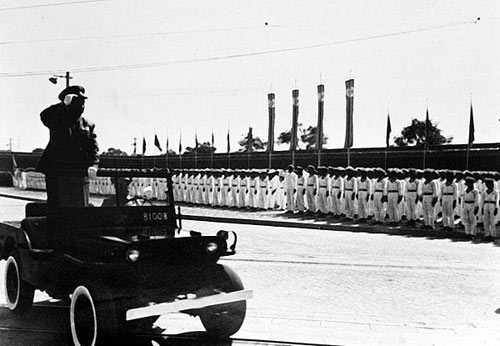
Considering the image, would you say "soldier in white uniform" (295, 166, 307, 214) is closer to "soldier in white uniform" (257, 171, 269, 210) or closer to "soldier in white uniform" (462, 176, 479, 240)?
"soldier in white uniform" (257, 171, 269, 210)

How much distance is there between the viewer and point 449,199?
1373 cm

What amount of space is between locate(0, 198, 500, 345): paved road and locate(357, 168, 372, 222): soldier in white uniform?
3967mm

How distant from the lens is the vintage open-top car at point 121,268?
4.49 metres

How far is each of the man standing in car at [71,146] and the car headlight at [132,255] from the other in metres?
1.26

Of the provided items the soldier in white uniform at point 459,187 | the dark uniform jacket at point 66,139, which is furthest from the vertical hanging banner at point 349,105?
the dark uniform jacket at point 66,139

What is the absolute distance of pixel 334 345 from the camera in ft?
15.6

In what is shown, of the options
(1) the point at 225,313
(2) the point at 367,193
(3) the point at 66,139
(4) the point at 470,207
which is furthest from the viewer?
(2) the point at 367,193

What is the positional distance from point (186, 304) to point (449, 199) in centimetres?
1059

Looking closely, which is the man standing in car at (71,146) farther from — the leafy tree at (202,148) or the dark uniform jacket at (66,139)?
the leafy tree at (202,148)

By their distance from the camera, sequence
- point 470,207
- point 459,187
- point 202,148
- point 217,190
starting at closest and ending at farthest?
point 470,207, point 459,187, point 217,190, point 202,148

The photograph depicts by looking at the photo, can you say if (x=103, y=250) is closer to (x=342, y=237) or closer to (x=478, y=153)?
(x=342, y=237)

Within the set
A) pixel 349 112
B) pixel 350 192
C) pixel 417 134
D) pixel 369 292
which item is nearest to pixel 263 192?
pixel 350 192

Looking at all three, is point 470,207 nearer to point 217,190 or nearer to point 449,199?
point 449,199

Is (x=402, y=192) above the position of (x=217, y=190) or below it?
above
